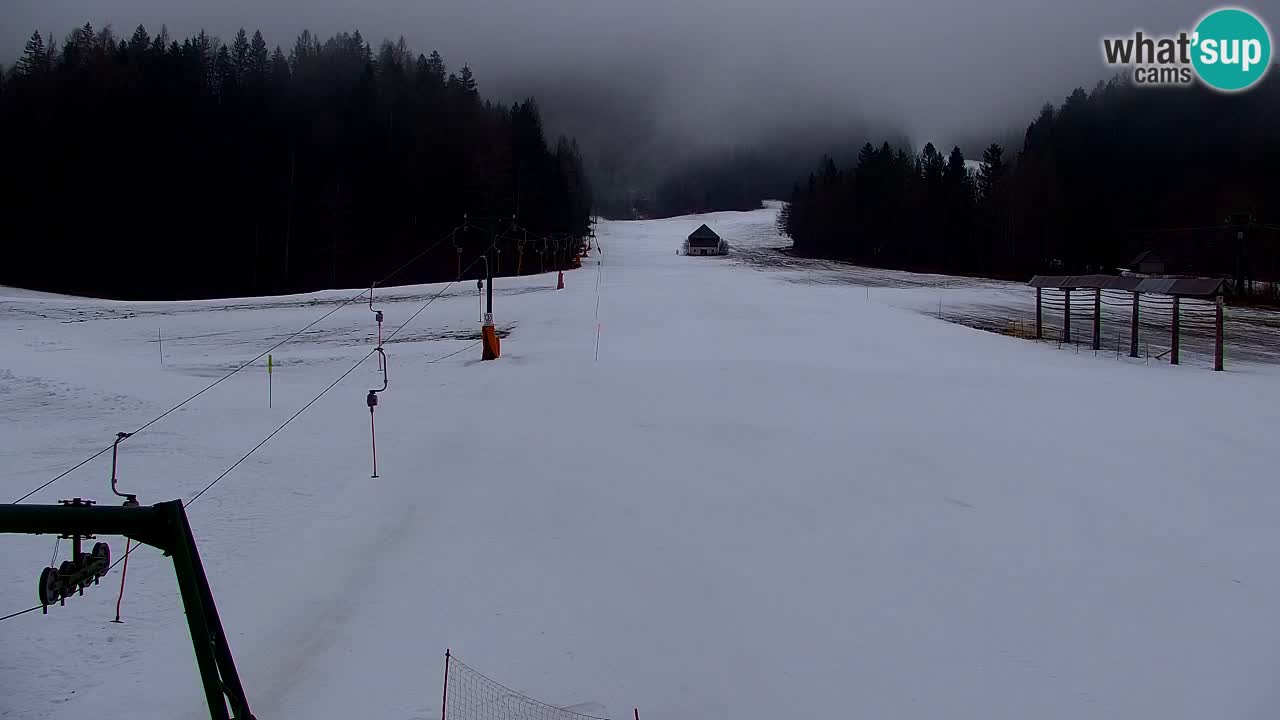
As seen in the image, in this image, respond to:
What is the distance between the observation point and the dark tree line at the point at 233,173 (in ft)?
192

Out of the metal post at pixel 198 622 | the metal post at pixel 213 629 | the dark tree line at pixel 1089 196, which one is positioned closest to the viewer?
A: the metal post at pixel 198 622

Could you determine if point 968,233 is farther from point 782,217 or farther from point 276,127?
point 276,127

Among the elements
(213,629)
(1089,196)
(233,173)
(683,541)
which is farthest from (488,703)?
(1089,196)

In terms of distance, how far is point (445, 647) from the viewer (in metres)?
6.87

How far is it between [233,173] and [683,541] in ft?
226

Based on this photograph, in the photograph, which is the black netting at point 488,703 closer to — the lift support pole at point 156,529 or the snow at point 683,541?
the snow at point 683,541

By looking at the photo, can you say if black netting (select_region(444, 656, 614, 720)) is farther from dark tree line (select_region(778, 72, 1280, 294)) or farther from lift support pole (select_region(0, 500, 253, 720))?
dark tree line (select_region(778, 72, 1280, 294))

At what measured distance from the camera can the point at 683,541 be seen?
932 cm

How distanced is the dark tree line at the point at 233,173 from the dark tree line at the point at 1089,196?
130 ft

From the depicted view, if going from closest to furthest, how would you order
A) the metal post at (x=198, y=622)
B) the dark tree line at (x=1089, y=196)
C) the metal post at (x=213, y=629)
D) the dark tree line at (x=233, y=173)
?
the metal post at (x=198, y=622)
the metal post at (x=213, y=629)
the dark tree line at (x=233, y=173)
the dark tree line at (x=1089, y=196)

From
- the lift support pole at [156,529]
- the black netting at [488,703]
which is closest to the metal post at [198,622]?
the lift support pole at [156,529]

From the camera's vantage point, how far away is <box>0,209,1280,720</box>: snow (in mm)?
6520

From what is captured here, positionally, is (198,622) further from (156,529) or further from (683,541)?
(683,541)

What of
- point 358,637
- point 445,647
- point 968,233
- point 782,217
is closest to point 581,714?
point 445,647
